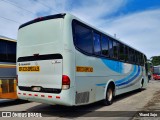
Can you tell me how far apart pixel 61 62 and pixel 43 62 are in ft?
2.58

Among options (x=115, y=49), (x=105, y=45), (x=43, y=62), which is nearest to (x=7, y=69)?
(x=43, y=62)

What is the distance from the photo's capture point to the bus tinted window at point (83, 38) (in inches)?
294

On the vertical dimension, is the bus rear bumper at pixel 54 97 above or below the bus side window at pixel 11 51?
below

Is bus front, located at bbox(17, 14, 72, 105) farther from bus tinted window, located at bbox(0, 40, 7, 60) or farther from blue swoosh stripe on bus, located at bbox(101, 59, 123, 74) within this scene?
blue swoosh stripe on bus, located at bbox(101, 59, 123, 74)

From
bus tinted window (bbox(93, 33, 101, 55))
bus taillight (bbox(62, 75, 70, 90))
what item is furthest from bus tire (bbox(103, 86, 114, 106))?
bus taillight (bbox(62, 75, 70, 90))

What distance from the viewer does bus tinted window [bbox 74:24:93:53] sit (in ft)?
24.5

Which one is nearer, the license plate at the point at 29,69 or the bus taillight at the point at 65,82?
the bus taillight at the point at 65,82

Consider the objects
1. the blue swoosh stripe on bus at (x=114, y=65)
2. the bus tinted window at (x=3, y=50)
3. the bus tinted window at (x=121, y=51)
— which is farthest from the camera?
the bus tinted window at (x=121, y=51)

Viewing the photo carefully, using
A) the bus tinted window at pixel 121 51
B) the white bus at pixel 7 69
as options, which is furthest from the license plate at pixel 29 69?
the bus tinted window at pixel 121 51

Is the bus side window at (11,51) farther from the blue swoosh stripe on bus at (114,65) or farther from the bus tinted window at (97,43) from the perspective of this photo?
the blue swoosh stripe on bus at (114,65)

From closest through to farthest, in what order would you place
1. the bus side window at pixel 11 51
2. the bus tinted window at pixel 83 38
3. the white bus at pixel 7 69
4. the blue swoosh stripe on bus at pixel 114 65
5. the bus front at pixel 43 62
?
the bus front at pixel 43 62
the bus tinted window at pixel 83 38
the white bus at pixel 7 69
the blue swoosh stripe on bus at pixel 114 65
the bus side window at pixel 11 51

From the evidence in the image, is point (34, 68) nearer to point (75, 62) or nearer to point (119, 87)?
point (75, 62)

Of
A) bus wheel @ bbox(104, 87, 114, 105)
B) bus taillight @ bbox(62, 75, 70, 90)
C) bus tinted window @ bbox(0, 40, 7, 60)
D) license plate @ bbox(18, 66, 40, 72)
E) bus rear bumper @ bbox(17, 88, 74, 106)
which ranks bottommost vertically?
bus wheel @ bbox(104, 87, 114, 105)

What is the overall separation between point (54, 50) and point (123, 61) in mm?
6032
